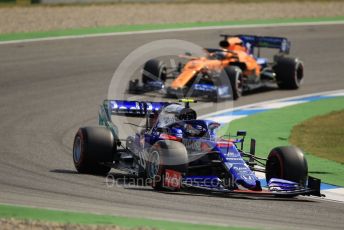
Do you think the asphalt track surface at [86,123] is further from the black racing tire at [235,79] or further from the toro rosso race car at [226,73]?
the toro rosso race car at [226,73]

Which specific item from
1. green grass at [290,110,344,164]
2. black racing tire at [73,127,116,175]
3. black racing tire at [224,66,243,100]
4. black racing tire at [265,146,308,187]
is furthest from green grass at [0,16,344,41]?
black racing tire at [265,146,308,187]

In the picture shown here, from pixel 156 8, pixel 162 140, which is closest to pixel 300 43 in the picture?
pixel 156 8

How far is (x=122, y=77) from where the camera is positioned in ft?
93.6

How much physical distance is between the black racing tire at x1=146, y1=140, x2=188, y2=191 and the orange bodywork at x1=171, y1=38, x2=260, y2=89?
10.9m

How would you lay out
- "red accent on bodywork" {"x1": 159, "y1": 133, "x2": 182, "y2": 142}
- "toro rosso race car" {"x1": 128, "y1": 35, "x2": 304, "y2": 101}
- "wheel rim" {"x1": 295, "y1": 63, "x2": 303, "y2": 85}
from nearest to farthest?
1. "red accent on bodywork" {"x1": 159, "y1": 133, "x2": 182, "y2": 142}
2. "toro rosso race car" {"x1": 128, "y1": 35, "x2": 304, "y2": 101}
3. "wheel rim" {"x1": 295, "y1": 63, "x2": 303, "y2": 85}

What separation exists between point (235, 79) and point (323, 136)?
5214 mm

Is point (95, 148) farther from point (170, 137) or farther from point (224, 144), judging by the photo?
point (224, 144)

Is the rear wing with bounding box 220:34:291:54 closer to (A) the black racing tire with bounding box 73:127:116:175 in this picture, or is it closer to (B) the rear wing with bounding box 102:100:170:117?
(B) the rear wing with bounding box 102:100:170:117

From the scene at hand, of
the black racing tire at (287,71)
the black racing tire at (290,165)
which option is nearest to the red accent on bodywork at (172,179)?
the black racing tire at (290,165)

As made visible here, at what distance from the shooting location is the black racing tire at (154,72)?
1047 inches

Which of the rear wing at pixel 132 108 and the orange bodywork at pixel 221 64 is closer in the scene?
the rear wing at pixel 132 108

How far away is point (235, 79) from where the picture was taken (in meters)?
25.7

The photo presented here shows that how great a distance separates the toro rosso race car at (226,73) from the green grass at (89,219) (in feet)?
44.1

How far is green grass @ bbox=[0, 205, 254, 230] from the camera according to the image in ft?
37.8
